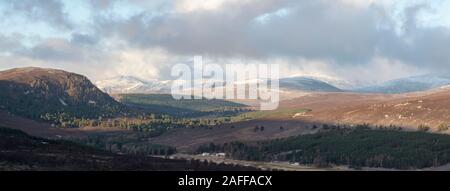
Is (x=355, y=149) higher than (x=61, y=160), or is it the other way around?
(x=61, y=160)

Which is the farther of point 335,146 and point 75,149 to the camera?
point 335,146

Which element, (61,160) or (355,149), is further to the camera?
(355,149)

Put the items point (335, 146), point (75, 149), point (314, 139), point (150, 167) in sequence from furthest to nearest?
point (314, 139)
point (335, 146)
point (75, 149)
point (150, 167)

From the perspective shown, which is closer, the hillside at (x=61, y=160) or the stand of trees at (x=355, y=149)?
the hillside at (x=61, y=160)

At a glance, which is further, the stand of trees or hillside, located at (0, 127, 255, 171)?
the stand of trees
